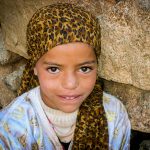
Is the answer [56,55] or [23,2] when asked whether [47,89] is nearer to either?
[56,55]

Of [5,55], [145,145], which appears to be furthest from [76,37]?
[5,55]

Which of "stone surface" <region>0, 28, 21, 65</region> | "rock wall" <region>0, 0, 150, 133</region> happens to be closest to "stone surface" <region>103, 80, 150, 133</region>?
"rock wall" <region>0, 0, 150, 133</region>

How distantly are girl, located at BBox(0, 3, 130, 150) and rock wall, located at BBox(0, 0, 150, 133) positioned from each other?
0.35ft

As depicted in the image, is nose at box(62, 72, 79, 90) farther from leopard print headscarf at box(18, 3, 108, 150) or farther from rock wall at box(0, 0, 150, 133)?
rock wall at box(0, 0, 150, 133)

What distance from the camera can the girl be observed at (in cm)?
239

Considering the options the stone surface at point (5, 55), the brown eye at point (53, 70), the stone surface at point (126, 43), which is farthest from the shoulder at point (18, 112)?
the stone surface at point (5, 55)

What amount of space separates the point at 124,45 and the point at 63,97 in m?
0.51

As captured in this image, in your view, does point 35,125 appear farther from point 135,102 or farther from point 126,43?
point 126,43

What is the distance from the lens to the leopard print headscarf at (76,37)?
94.1 inches

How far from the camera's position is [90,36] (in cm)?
246

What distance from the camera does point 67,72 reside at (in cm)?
238

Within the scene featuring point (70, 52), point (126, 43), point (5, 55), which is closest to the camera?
point (70, 52)

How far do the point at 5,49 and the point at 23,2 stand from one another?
2.35ft

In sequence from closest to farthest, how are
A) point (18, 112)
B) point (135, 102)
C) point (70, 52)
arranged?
1. point (70, 52)
2. point (18, 112)
3. point (135, 102)
